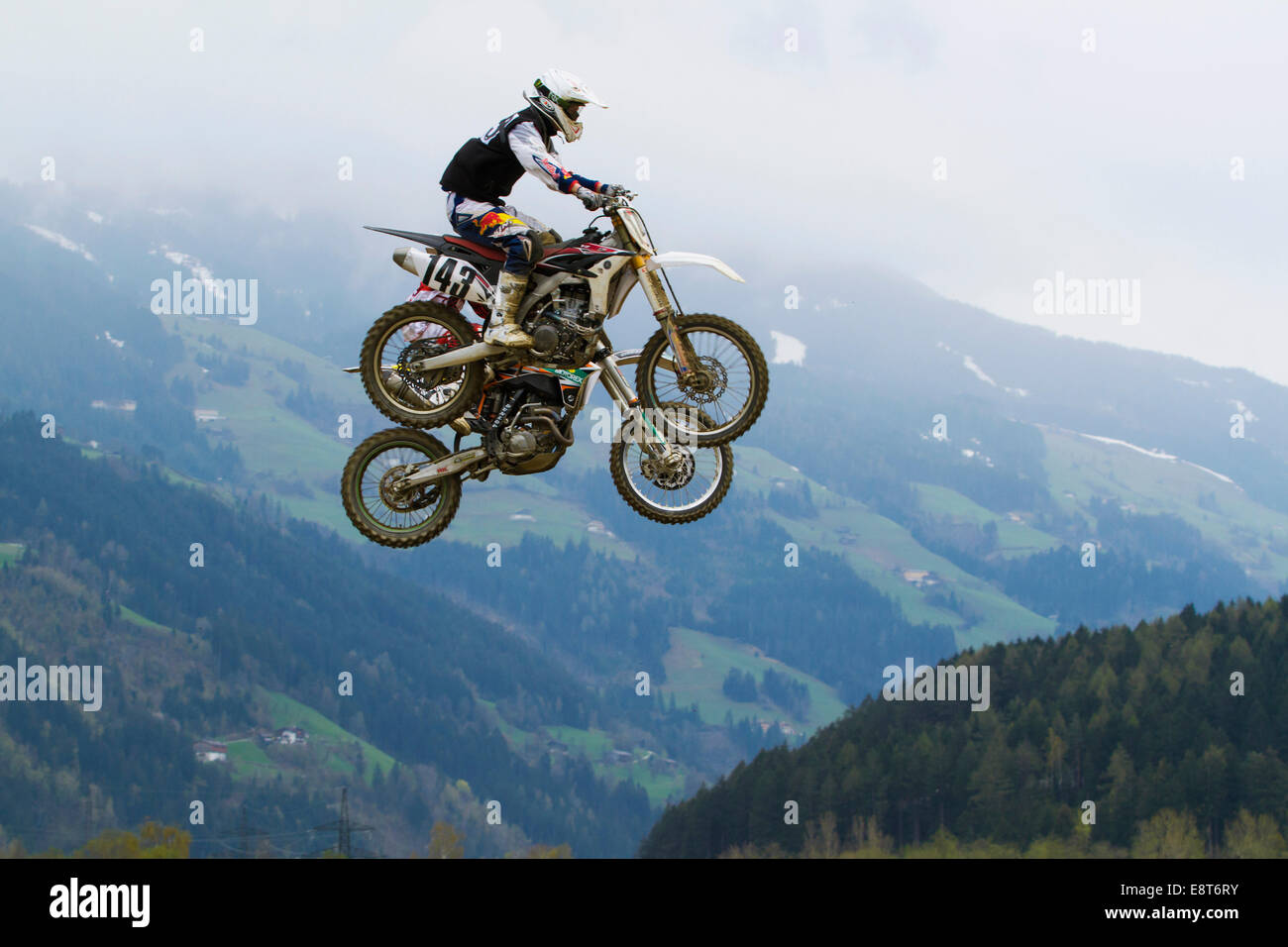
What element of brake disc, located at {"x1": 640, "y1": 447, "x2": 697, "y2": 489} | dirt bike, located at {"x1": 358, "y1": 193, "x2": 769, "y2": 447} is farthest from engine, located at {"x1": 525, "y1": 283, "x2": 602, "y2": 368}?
brake disc, located at {"x1": 640, "y1": 447, "x2": 697, "y2": 489}

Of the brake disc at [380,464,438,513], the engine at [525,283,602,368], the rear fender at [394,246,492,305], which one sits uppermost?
the rear fender at [394,246,492,305]

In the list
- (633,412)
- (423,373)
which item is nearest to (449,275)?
(423,373)

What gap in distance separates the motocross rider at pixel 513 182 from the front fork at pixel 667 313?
1.32 meters

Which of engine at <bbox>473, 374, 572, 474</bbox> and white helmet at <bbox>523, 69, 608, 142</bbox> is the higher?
white helmet at <bbox>523, 69, 608, 142</bbox>

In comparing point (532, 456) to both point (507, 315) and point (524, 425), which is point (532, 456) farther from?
point (507, 315)

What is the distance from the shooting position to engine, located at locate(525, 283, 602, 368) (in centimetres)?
2438

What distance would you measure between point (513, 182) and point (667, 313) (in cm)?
321

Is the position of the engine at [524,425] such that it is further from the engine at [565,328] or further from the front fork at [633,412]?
the front fork at [633,412]

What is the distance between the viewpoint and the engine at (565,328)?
24375 millimetres

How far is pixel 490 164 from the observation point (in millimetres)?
24156

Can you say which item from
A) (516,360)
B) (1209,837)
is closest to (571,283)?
(516,360)

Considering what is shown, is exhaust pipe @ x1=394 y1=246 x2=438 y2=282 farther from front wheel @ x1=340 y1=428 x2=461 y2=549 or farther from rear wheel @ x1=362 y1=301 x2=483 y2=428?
front wheel @ x1=340 y1=428 x2=461 y2=549
